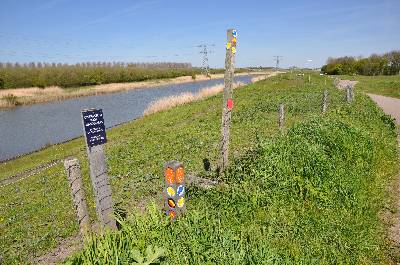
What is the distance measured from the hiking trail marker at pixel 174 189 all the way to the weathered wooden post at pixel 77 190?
1255 millimetres

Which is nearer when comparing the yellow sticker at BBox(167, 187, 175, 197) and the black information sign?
the black information sign

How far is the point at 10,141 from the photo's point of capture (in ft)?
83.4

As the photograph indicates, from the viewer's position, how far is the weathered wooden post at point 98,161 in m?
4.51

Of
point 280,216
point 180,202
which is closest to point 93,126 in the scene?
point 180,202

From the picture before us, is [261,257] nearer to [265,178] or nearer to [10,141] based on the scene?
[265,178]

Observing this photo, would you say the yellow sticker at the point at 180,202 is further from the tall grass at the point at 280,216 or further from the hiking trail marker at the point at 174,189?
the tall grass at the point at 280,216

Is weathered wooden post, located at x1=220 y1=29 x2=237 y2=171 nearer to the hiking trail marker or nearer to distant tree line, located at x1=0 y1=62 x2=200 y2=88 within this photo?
the hiking trail marker

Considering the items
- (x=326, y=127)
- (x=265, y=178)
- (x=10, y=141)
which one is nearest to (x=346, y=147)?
(x=326, y=127)

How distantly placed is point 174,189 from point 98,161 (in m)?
1.24

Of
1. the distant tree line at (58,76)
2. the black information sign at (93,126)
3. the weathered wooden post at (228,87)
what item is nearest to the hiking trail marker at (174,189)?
the black information sign at (93,126)

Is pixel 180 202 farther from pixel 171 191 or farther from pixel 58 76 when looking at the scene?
pixel 58 76

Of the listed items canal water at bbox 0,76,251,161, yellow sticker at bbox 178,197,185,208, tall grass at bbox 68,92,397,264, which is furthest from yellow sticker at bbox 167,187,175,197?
canal water at bbox 0,76,251,161

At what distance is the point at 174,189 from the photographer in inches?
199

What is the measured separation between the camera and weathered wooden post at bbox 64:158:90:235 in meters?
4.53
